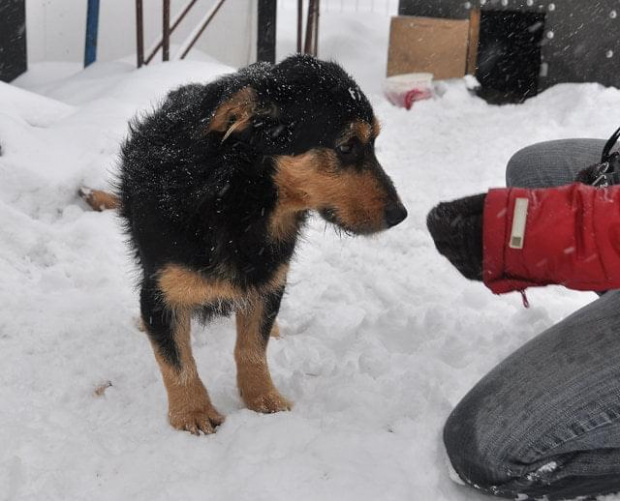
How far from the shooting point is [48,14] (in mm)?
8195

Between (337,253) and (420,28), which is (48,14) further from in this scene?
(337,253)

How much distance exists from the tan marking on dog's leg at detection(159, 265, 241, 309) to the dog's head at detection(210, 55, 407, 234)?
1.23 ft

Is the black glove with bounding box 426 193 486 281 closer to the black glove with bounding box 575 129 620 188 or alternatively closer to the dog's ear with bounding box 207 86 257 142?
the black glove with bounding box 575 129 620 188

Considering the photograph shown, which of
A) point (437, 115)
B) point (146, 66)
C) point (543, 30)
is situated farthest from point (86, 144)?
point (543, 30)

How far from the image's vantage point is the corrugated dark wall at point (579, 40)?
280 inches

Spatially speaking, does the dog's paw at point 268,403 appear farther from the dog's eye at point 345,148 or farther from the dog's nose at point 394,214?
the dog's eye at point 345,148

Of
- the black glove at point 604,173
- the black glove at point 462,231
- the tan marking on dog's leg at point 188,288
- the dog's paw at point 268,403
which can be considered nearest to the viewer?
the black glove at point 462,231

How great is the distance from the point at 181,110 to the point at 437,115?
16.2ft

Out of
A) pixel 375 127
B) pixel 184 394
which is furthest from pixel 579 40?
pixel 184 394

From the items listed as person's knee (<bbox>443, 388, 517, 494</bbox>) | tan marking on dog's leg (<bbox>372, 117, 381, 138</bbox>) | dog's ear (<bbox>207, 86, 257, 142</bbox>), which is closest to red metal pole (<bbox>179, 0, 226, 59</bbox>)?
tan marking on dog's leg (<bbox>372, 117, 381, 138</bbox>)

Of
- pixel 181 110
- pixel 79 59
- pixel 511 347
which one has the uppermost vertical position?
pixel 181 110

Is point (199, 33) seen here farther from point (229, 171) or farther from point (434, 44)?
point (229, 171)

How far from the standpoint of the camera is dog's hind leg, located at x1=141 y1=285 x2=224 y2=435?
2594mm

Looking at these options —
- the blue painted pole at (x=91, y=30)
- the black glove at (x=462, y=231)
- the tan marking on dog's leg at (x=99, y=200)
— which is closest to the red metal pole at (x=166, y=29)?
the blue painted pole at (x=91, y=30)
